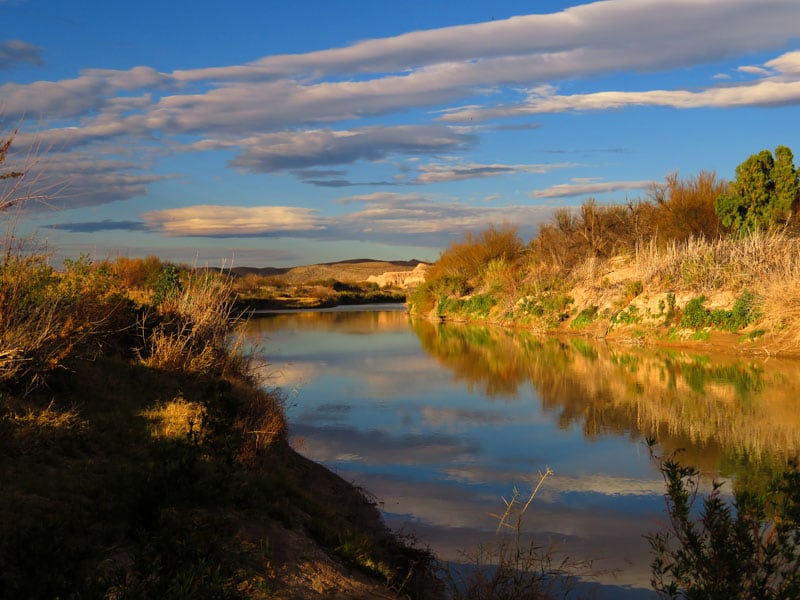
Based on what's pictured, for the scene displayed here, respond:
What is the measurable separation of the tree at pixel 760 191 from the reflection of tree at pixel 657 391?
13.1 meters

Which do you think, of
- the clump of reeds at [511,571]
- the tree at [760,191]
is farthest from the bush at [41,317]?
the tree at [760,191]

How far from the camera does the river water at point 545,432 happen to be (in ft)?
28.6

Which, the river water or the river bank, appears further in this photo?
the river bank

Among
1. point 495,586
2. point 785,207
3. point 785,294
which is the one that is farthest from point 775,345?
point 495,586

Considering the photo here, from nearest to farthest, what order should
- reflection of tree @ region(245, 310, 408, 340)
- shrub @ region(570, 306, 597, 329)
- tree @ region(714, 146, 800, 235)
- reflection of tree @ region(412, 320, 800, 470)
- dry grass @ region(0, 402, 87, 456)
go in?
dry grass @ region(0, 402, 87, 456) < reflection of tree @ region(412, 320, 800, 470) < shrub @ region(570, 306, 597, 329) < tree @ region(714, 146, 800, 235) < reflection of tree @ region(245, 310, 408, 340)

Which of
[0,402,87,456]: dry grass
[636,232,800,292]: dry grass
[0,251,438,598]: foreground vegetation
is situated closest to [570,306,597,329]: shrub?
[636,232,800,292]: dry grass

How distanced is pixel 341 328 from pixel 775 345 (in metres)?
23.3

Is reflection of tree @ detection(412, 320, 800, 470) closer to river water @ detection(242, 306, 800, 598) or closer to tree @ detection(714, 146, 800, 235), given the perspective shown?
river water @ detection(242, 306, 800, 598)

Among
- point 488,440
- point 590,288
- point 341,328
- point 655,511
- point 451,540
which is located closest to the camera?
point 451,540

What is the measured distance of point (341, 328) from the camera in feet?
134

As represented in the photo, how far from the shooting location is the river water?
873 cm

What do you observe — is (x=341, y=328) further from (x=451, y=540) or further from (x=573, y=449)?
(x=451, y=540)

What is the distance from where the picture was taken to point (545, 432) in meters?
14.0

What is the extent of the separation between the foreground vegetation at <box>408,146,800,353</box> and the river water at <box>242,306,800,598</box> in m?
2.35
